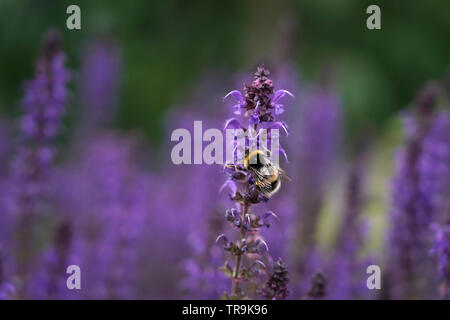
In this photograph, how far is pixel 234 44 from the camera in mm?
14961

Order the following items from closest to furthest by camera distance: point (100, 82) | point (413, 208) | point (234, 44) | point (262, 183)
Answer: point (262, 183)
point (413, 208)
point (100, 82)
point (234, 44)

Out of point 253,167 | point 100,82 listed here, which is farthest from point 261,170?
point 100,82

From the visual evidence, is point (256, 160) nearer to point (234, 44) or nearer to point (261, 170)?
point (261, 170)

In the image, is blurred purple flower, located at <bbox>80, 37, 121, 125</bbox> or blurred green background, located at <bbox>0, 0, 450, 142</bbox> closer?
blurred purple flower, located at <bbox>80, 37, 121, 125</bbox>

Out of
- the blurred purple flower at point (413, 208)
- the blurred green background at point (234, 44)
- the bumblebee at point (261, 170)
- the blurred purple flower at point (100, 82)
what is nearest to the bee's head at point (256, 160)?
the bumblebee at point (261, 170)

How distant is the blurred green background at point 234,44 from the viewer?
1253 cm

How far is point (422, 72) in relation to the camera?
13.8m

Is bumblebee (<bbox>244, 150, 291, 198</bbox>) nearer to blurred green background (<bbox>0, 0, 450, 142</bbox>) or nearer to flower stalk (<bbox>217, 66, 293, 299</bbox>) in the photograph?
flower stalk (<bbox>217, 66, 293, 299</bbox>)

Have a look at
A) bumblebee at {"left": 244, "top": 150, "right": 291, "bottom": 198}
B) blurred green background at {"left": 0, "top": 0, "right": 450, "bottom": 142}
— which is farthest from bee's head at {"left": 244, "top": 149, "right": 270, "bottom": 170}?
blurred green background at {"left": 0, "top": 0, "right": 450, "bottom": 142}

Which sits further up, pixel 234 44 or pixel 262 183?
pixel 234 44

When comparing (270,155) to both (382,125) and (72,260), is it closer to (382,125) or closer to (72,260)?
(72,260)

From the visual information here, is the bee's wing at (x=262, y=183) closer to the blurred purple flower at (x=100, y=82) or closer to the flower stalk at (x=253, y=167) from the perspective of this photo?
the flower stalk at (x=253, y=167)

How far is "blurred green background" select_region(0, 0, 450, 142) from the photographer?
493 inches
